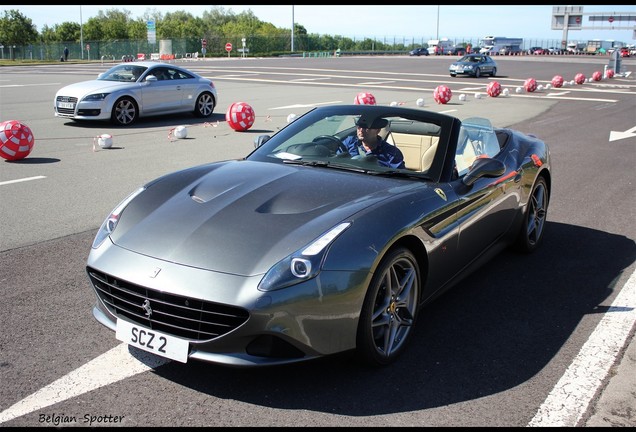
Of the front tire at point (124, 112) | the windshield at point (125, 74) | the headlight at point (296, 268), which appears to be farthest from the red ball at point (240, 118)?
the headlight at point (296, 268)

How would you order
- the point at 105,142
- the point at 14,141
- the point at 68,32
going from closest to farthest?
the point at 14,141 < the point at 105,142 < the point at 68,32

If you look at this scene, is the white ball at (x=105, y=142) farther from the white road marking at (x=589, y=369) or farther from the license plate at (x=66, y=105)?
the white road marking at (x=589, y=369)

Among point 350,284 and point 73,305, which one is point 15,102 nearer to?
point 73,305

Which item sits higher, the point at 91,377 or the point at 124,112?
the point at 124,112

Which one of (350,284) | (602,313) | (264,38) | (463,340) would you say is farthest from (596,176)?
(264,38)

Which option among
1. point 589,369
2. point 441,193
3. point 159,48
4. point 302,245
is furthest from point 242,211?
point 159,48

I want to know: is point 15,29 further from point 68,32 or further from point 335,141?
point 335,141

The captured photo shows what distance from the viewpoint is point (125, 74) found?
16.0m

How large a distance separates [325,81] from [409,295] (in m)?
28.9

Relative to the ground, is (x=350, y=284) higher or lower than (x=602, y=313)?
higher

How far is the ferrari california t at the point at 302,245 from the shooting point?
10.4 feet

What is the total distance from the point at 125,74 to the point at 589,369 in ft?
47.0

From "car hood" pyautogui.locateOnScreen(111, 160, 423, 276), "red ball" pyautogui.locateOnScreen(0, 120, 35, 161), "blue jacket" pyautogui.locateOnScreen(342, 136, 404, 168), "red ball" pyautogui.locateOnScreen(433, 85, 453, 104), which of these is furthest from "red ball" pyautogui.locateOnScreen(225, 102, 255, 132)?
"car hood" pyautogui.locateOnScreen(111, 160, 423, 276)

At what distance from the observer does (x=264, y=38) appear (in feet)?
291
